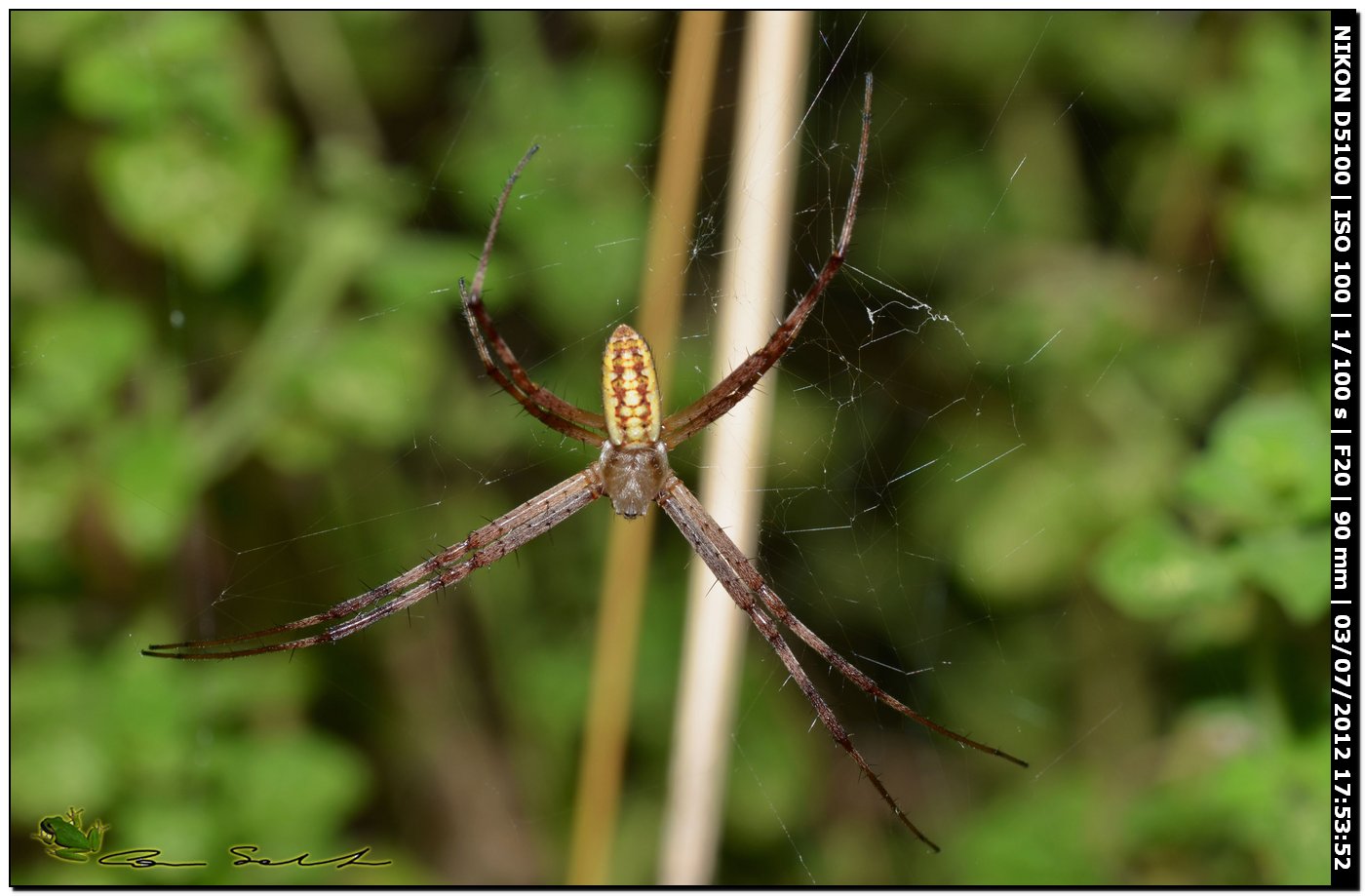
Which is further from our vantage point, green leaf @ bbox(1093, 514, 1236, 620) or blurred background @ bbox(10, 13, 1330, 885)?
blurred background @ bbox(10, 13, 1330, 885)

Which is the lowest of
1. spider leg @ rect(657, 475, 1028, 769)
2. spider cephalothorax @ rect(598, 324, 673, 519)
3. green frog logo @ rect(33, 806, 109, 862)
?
green frog logo @ rect(33, 806, 109, 862)

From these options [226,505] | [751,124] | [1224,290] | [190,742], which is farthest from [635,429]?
[1224,290]

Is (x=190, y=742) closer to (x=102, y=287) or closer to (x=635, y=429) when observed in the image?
(x=102, y=287)

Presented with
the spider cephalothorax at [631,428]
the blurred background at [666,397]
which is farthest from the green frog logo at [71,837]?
the spider cephalothorax at [631,428]

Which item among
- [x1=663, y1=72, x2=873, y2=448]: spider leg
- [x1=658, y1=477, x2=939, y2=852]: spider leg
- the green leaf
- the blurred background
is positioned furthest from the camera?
the blurred background

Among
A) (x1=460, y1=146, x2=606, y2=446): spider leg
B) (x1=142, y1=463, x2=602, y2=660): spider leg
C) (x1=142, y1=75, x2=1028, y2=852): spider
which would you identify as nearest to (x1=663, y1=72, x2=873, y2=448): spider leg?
(x1=142, y1=75, x2=1028, y2=852): spider

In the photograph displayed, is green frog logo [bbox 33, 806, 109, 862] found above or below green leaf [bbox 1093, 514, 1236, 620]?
below

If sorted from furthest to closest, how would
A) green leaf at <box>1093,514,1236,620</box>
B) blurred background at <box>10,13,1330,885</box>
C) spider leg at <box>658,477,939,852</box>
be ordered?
blurred background at <box>10,13,1330,885</box>
spider leg at <box>658,477,939,852</box>
green leaf at <box>1093,514,1236,620</box>

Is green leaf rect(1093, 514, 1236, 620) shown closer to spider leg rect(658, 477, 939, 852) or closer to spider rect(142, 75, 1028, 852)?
spider rect(142, 75, 1028, 852)

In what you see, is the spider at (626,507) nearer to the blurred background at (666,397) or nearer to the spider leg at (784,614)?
the spider leg at (784,614)
